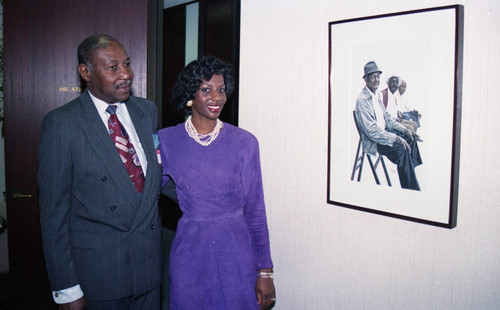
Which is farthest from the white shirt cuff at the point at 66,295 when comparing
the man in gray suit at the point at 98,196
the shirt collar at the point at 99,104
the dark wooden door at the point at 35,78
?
the dark wooden door at the point at 35,78

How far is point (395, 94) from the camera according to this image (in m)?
1.58

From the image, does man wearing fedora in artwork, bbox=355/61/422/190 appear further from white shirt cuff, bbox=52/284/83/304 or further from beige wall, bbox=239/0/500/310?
white shirt cuff, bbox=52/284/83/304

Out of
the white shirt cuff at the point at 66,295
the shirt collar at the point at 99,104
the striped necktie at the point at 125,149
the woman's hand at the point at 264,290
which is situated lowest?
the woman's hand at the point at 264,290

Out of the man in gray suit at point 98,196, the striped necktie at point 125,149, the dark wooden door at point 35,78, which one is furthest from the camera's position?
the dark wooden door at point 35,78

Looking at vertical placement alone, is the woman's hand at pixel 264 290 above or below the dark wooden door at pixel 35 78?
below

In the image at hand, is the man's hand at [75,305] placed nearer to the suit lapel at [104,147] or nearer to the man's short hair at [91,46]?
the suit lapel at [104,147]

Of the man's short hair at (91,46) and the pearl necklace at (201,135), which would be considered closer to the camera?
the man's short hair at (91,46)

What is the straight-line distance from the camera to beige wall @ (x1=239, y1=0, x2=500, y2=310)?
140 centimetres

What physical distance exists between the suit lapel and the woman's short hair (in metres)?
0.43

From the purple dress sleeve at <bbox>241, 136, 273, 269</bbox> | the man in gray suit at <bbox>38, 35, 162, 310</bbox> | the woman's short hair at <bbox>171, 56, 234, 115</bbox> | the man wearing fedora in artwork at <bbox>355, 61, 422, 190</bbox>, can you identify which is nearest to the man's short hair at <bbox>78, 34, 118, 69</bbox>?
the man in gray suit at <bbox>38, 35, 162, 310</bbox>

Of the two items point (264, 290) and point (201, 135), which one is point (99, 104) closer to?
point (201, 135)

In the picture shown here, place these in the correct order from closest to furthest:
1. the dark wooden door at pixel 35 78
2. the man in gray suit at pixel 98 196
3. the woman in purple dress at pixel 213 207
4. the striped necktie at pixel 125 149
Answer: the man in gray suit at pixel 98 196
the striped necktie at pixel 125 149
the woman in purple dress at pixel 213 207
the dark wooden door at pixel 35 78

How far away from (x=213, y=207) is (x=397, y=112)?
92cm

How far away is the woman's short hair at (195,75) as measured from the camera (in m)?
1.70
